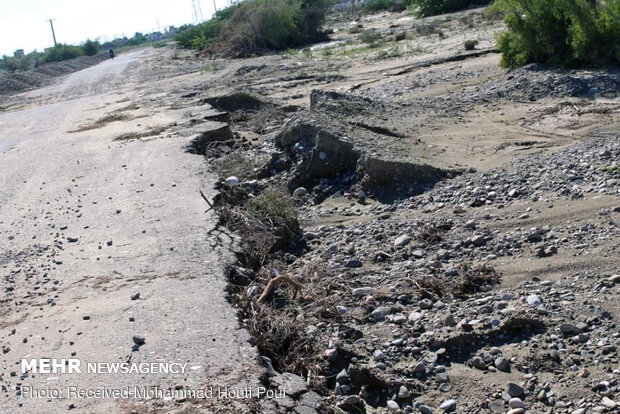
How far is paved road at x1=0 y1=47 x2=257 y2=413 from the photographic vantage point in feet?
12.4

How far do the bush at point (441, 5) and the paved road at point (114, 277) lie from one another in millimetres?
27958

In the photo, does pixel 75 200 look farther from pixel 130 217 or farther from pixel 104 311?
pixel 104 311

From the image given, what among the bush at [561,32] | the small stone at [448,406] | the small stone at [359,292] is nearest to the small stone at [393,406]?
the small stone at [448,406]

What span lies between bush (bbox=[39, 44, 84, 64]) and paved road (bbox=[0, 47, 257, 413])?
5942 cm

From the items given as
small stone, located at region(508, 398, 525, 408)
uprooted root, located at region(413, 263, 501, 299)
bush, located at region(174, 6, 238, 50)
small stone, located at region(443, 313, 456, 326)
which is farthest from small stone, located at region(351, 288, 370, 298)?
bush, located at region(174, 6, 238, 50)

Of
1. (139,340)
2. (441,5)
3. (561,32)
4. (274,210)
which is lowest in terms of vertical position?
(139,340)

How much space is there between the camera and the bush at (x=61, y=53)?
64438mm

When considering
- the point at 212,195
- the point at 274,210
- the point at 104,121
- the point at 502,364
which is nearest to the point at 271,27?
the point at 104,121

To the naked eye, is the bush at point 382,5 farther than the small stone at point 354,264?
Yes

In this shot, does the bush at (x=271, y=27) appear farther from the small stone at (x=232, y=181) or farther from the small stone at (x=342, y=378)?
the small stone at (x=342, y=378)

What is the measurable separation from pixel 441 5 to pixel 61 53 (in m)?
43.6

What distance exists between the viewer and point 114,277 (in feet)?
17.2

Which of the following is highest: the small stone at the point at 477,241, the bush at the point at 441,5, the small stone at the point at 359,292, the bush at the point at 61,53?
the bush at the point at 61,53

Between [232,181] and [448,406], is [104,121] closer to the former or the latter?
[232,181]
